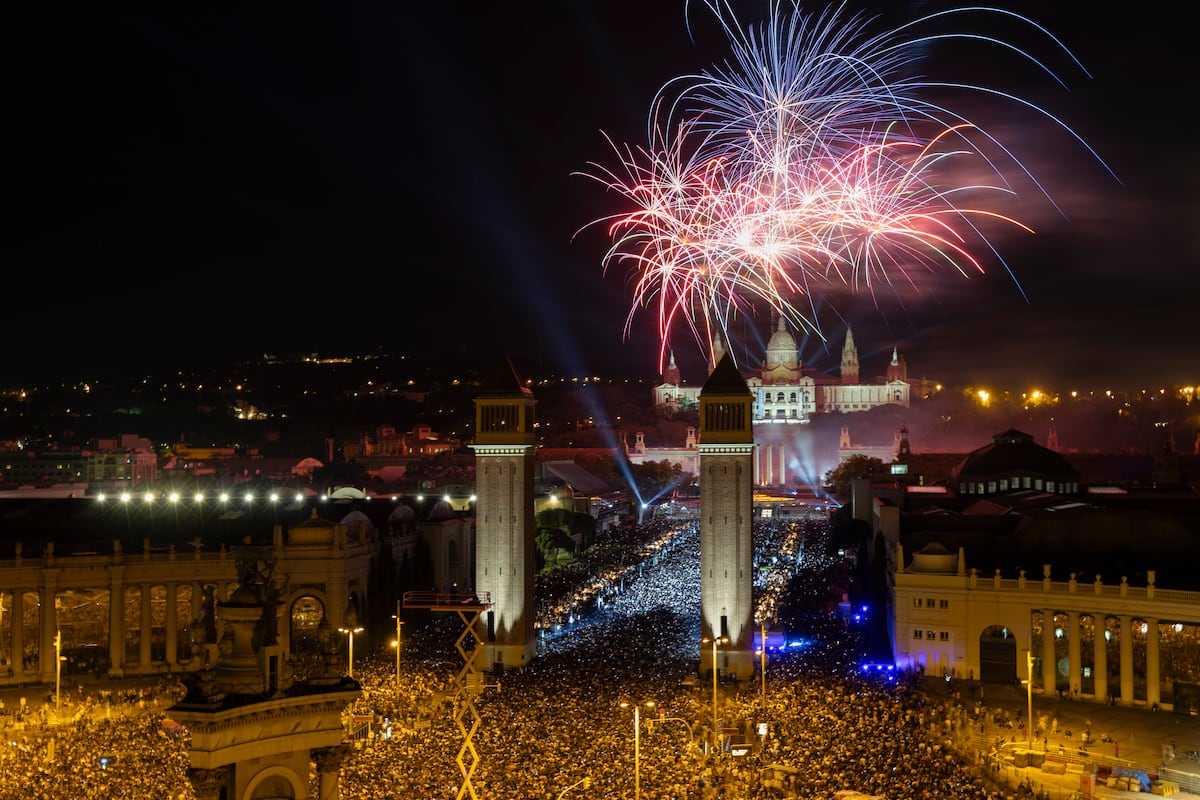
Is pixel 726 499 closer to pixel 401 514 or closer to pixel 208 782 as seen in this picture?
pixel 401 514

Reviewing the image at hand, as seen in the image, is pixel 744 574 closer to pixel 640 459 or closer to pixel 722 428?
pixel 722 428

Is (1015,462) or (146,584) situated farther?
(1015,462)

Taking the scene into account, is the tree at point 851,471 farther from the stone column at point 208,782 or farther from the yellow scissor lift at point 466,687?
the stone column at point 208,782

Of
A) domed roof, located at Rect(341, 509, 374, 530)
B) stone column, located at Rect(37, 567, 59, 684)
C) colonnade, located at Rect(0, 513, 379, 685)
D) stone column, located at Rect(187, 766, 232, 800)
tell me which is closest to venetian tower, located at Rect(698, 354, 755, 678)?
colonnade, located at Rect(0, 513, 379, 685)

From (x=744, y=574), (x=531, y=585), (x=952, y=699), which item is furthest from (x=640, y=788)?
(x=531, y=585)

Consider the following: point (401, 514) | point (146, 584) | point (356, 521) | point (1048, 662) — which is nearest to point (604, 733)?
point (1048, 662)
